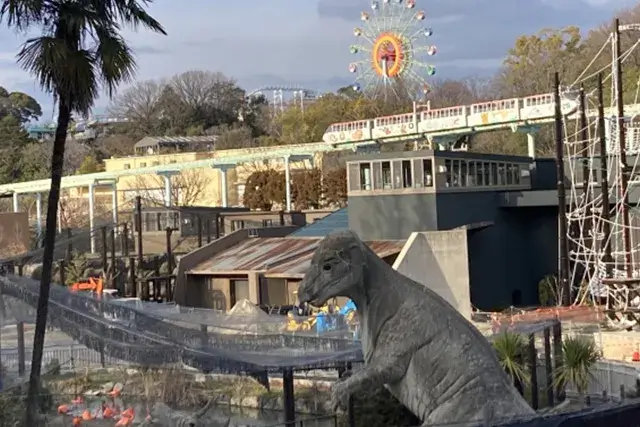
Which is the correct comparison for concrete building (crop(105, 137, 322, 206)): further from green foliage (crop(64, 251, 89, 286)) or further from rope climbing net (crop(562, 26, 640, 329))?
rope climbing net (crop(562, 26, 640, 329))

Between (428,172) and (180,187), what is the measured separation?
40.1 metres

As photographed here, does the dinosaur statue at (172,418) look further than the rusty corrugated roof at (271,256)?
No

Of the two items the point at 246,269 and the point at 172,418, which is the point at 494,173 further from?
the point at 172,418

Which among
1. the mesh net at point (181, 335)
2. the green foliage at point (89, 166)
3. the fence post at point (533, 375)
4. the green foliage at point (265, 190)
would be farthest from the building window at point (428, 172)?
the green foliage at point (89, 166)

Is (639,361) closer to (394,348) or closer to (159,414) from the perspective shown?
(159,414)

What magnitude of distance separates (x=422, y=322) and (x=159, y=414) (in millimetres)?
8852

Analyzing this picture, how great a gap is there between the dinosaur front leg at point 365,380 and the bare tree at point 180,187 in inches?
2270

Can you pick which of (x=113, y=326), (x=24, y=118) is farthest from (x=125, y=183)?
(x=113, y=326)

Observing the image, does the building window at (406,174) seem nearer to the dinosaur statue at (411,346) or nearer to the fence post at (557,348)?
the fence post at (557,348)

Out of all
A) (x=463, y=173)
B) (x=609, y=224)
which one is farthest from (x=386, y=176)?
(x=609, y=224)

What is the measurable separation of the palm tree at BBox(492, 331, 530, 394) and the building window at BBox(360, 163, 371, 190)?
53.4 ft

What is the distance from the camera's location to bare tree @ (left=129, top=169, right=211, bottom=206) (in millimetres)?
66312

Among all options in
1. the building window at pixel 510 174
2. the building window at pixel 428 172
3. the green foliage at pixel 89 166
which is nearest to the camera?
the building window at pixel 428 172

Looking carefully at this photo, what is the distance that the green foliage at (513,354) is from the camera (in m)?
12.9
